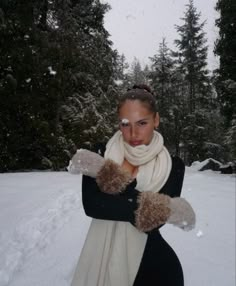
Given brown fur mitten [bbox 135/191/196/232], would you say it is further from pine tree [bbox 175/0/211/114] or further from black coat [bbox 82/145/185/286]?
pine tree [bbox 175/0/211/114]

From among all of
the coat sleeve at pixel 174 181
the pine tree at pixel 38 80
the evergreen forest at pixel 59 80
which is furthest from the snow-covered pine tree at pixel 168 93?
the coat sleeve at pixel 174 181

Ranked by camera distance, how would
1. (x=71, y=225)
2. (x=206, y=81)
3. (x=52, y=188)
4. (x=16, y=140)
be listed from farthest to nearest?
1. (x=206, y=81)
2. (x=16, y=140)
3. (x=52, y=188)
4. (x=71, y=225)

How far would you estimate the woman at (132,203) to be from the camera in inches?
68.6

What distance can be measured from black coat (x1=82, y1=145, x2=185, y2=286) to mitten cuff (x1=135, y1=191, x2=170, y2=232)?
0.11ft

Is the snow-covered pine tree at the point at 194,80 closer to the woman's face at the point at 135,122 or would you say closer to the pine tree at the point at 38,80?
the pine tree at the point at 38,80

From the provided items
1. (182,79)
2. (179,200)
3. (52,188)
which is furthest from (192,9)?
(179,200)

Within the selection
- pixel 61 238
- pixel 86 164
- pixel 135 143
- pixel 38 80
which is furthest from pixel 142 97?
pixel 38 80

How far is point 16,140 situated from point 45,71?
9.35ft

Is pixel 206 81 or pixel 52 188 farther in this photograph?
pixel 206 81

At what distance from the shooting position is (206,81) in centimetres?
2908

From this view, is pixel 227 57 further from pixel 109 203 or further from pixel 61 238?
pixel 109 203

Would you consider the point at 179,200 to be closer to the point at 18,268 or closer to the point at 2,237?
the point at 18,268

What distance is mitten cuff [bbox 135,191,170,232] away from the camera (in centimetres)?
172

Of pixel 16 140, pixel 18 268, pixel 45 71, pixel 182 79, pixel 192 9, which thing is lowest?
pixel 18 268
